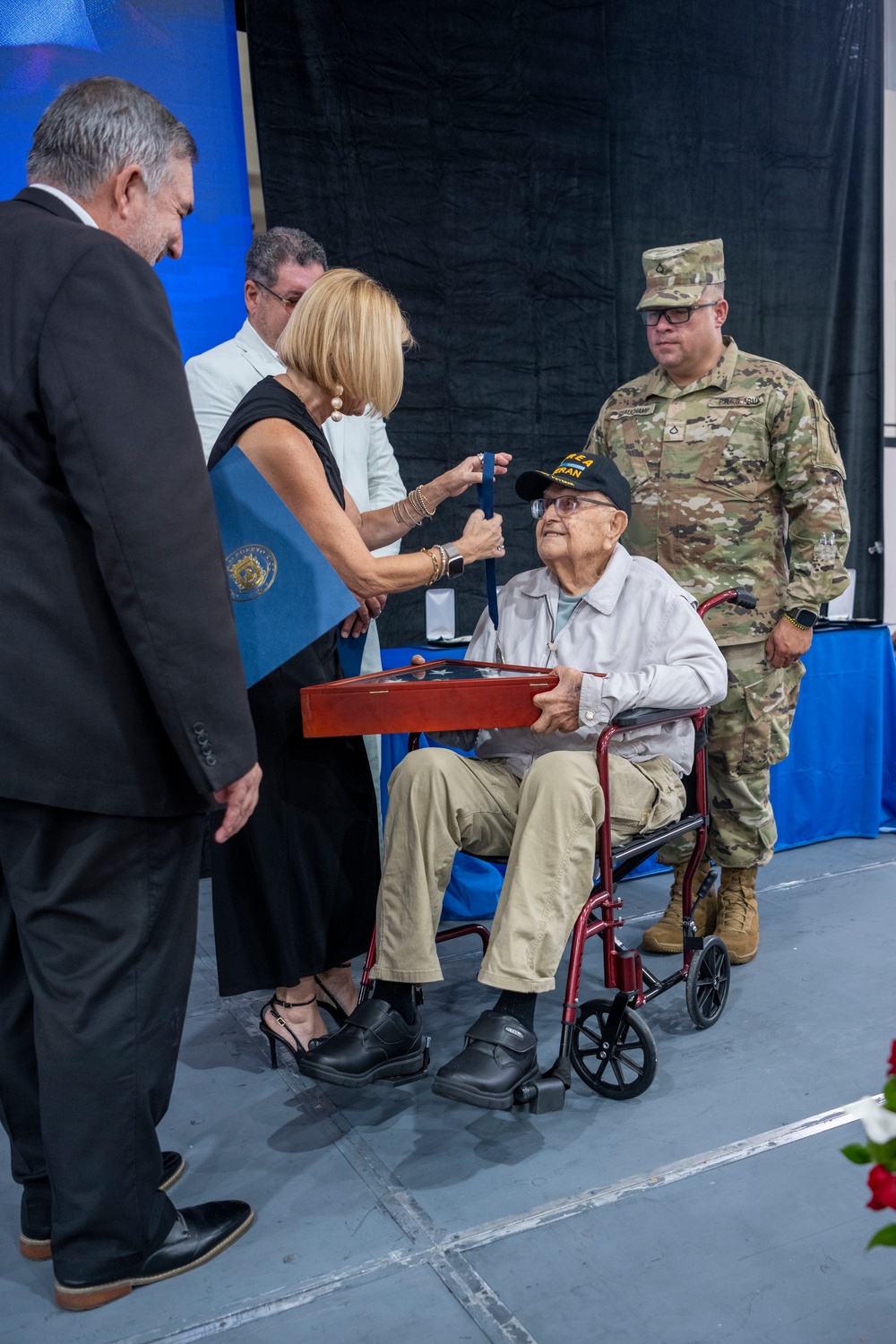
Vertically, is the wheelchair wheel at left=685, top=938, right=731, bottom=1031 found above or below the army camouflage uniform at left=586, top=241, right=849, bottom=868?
below

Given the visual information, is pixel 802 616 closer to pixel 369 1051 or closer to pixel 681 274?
pixel 681 274

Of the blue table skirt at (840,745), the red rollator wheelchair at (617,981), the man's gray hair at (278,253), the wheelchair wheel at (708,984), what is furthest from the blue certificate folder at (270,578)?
the blue table skirt at (840,745)

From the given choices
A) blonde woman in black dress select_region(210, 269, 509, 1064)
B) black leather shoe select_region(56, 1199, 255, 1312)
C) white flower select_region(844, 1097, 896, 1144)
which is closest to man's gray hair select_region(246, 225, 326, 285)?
blonde woman in black dress select_region(210, 269, 509, 1064)

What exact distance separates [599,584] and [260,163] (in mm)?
2001

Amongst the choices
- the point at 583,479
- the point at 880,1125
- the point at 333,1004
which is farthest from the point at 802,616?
the point at 880,1125

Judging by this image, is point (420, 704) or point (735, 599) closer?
point (420, 704)

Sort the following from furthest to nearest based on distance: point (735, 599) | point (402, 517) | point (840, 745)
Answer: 1. point (840, 745)
2. point (735, 599)
3. point (402, 517)

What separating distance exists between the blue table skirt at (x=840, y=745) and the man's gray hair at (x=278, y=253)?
204 cm

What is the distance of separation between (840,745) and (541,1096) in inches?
90.2

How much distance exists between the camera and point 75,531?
1.37 metres

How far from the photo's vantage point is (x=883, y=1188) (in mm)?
792

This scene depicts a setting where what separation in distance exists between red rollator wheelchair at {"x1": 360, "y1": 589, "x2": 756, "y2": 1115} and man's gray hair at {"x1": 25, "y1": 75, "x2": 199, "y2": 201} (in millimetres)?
1185

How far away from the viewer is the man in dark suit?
4.26 feet

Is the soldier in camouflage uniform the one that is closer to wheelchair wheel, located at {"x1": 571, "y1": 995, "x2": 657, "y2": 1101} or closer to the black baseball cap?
the black baseball cap
